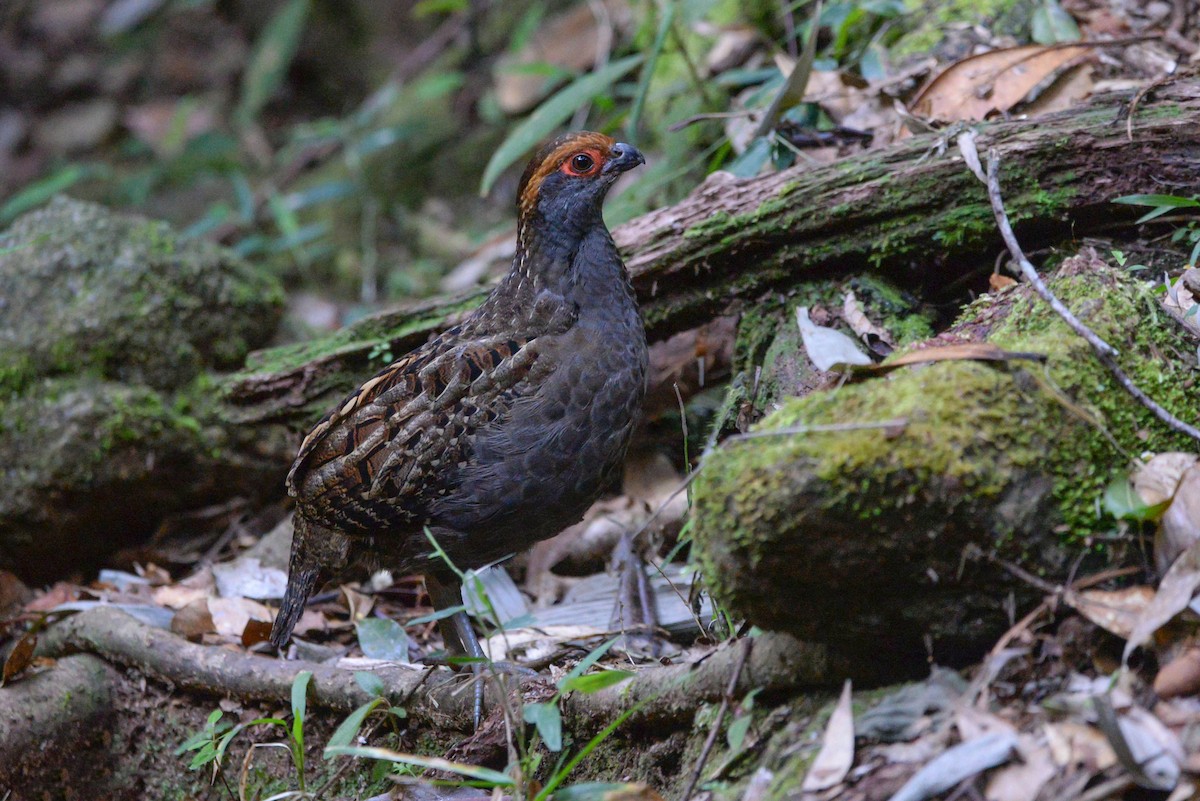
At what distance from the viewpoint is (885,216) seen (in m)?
3.98

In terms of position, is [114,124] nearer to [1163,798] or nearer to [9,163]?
[9,163]

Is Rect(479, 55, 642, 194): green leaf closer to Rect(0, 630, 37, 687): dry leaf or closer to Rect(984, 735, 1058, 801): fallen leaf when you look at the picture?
Rect(0, 630, 37, 687): dry leaf

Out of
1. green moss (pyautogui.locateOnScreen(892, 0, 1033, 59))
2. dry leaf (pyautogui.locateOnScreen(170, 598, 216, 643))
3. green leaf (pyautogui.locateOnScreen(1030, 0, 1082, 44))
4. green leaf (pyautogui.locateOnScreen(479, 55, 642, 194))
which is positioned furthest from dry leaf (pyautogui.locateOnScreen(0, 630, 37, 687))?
green leaf (pyautogui.locateOnScreen(1030, 0, 1082, 44))

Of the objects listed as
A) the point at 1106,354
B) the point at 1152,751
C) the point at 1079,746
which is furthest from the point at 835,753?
the point at 1106,354

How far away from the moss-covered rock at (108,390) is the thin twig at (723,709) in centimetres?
343

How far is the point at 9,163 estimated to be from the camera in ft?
36.1

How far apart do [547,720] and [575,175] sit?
2.20m

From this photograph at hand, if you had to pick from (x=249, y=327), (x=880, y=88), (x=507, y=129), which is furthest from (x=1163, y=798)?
(x=507, y=129)

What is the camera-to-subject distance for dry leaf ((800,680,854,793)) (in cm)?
238

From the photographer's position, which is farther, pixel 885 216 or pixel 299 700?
pixel 885 216

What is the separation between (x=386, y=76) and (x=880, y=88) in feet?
21.4

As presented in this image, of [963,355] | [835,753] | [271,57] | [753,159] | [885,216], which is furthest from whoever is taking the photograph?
[271,57]

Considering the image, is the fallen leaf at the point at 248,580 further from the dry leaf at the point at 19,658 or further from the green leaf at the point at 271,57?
the green leaf at the point at 271,57

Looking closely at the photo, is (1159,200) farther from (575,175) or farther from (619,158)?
(575,175)
